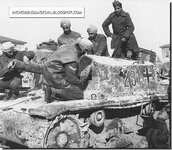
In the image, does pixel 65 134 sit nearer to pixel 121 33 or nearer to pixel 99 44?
pixel 99 44

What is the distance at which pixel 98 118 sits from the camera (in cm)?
605

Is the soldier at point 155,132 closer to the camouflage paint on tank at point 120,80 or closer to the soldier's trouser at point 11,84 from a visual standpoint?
the camouflage paint on tank at point 120,80

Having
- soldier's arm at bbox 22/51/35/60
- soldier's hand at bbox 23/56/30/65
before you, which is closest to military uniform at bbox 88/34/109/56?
soldier's arm at bbox 22/51/35/60

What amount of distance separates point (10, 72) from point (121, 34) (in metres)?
2.80

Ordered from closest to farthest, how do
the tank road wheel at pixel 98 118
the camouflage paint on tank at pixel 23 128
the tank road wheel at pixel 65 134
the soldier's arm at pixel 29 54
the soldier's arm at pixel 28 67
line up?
the camouflage paint on tank at pixel 23 128 < the tank road wheel at pixel 65 134 < the tank road wheel at pixel 98 118 < the soldier's arm at pixel 28 67 < the soldier's arm at pixel 29 54

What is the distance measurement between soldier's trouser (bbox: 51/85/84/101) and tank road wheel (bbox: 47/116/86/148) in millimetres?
549

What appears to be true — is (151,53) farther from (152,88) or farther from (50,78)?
(50,78)

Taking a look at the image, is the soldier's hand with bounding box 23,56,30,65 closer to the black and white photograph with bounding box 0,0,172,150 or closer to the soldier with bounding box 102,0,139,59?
the black and white photograph with bounding box 0,0,172,150

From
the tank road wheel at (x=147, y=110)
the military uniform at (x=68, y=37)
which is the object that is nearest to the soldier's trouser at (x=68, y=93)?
the tank road wheel at (x=147, y=110)

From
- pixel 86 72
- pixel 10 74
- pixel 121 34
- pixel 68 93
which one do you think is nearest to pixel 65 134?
pixel 68 93

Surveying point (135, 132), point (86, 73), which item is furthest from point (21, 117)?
point (135, 132)

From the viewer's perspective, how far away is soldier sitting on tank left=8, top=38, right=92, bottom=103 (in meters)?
5.73

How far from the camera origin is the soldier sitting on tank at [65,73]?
226 inches

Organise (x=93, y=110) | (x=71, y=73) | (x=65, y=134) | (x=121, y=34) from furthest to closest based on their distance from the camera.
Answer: (x=121, y=34), (x=93, y=110), (x=71, y=73), (x=65, y=134)
